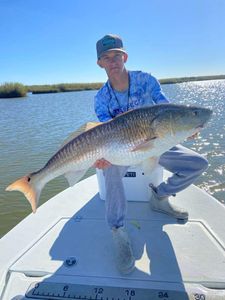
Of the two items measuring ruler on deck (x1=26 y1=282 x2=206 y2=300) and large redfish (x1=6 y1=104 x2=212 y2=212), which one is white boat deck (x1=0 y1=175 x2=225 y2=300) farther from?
large redfish (x1=6 y1=104 x2=212 y2=212)

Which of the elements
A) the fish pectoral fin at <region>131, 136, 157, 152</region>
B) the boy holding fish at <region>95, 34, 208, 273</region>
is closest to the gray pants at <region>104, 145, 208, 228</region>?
the boy holding fish at <region>95, 34, 208, 273</region>

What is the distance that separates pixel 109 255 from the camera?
129 inches

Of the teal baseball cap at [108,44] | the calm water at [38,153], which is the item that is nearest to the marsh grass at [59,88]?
the calm water at [38,153]

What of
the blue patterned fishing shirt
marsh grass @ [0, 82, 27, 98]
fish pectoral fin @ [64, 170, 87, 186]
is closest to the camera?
fish pectoral fin @ [64, 170, 87, 186]

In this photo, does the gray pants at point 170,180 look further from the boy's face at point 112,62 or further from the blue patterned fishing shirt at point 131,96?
the boy's face at point 112,62

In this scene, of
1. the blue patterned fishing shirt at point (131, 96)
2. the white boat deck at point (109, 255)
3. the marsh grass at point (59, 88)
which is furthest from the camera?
the marsh grass at point (59, 88)

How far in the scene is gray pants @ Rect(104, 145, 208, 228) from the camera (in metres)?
3.40

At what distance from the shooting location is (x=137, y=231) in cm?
373

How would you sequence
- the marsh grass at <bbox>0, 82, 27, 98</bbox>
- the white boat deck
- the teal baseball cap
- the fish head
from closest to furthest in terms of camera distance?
the white boat deck
the fish head
the teal baseball cap
the marsh grass at <bbox>0, 82, 27, 98</bbox>

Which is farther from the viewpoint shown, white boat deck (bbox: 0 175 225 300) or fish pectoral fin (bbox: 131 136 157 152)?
fish pectoral fin (bbox: 131 136 157 152)

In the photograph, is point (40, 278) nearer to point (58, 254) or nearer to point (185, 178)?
point (58, 254)

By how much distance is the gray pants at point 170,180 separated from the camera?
11.2 feet

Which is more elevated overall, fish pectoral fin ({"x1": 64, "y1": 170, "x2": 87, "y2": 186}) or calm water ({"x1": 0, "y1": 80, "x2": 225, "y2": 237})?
fish pectoral fin ({"x1": 64, "y1": 170, "x2": 87, "y2": 186})

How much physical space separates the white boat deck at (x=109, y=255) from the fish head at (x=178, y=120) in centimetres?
112
